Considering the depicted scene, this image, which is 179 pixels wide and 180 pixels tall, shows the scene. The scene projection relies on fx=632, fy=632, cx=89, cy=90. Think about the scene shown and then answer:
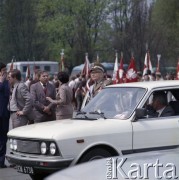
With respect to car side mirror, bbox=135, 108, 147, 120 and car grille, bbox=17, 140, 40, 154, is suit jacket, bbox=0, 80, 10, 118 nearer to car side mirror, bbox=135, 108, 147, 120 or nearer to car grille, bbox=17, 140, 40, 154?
car grille, bbox=17, 140, 40, 154

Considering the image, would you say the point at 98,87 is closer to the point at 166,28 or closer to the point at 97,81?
the point at 97,81

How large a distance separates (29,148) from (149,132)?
1.76 metres

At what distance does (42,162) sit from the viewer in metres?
8.82

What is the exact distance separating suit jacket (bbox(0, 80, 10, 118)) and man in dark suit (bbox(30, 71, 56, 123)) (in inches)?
21.7

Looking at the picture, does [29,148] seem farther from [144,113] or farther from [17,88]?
[17,88]

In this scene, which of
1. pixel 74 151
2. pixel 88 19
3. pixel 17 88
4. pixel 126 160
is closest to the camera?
pixel 126 160

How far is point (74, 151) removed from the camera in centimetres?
877

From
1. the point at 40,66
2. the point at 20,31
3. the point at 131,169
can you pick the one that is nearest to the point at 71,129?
the point at 131,169

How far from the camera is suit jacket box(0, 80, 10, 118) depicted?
1141 centimetres

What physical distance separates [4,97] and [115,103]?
8.65ft

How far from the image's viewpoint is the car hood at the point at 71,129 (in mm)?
8766

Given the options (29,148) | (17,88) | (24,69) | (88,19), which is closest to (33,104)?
(17,88)

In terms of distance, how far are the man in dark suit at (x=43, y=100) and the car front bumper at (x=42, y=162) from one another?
2.44 m

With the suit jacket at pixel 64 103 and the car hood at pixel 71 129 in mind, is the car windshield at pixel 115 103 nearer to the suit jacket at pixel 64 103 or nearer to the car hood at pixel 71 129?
the car hood at pixel 71 129
